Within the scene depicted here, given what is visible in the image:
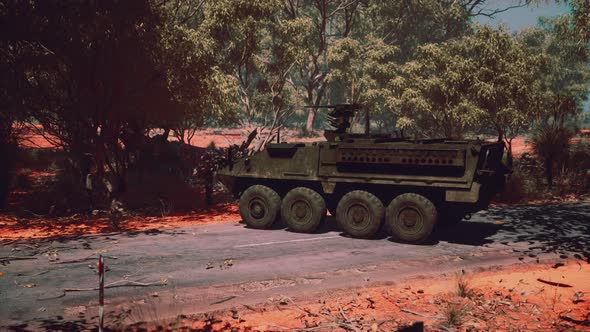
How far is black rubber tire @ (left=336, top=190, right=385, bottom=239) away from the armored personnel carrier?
0.02 m

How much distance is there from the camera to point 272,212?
11.2 metres

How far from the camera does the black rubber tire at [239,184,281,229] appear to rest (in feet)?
36.8

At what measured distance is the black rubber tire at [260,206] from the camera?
11219 millimetres

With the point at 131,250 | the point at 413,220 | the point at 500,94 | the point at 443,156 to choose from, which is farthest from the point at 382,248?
the point at 500,94

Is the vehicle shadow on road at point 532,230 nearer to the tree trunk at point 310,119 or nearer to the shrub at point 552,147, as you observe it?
the shrub at point 552,147

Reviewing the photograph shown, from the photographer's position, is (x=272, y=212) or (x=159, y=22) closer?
(x=272, y=212)

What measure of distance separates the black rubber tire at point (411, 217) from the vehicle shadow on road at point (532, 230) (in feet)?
3.59

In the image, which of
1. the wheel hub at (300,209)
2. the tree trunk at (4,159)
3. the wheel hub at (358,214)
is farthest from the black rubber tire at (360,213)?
the tree trunk at (4,159)

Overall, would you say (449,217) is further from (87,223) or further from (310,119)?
(310,119)

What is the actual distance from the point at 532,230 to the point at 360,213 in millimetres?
4331

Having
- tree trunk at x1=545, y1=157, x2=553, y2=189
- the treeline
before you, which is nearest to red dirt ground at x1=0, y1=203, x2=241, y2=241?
the treeline

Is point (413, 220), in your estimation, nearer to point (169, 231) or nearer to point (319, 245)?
point (319, 245)

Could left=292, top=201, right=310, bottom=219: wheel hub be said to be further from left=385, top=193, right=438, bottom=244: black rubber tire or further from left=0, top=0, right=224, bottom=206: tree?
left=0, top=0, right=224, bottom=206: tree

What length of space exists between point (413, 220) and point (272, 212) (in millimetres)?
3290
